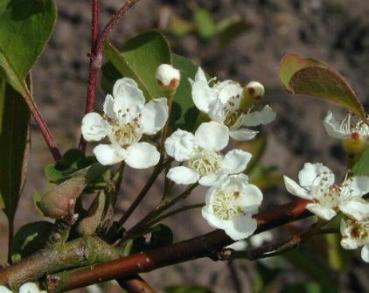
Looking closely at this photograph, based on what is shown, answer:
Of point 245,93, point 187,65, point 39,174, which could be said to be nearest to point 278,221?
point 245,93

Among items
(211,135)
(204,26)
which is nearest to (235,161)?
(211,135)

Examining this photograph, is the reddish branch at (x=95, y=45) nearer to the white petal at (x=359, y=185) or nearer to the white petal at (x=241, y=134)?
the white petal at (x=241, y=134)

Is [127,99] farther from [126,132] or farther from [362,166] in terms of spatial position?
[362,166]

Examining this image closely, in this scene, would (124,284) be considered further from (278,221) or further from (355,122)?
(355,122)

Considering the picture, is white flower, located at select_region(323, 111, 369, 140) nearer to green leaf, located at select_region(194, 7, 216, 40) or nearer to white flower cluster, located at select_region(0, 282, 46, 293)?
white flower cluster, located at select_region(0, 282, 46, 293)

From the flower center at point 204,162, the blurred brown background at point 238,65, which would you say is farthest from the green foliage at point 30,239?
the blurred brown background at point 238,65

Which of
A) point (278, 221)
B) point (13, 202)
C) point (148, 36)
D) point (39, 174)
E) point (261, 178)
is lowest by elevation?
point (39, 174)
